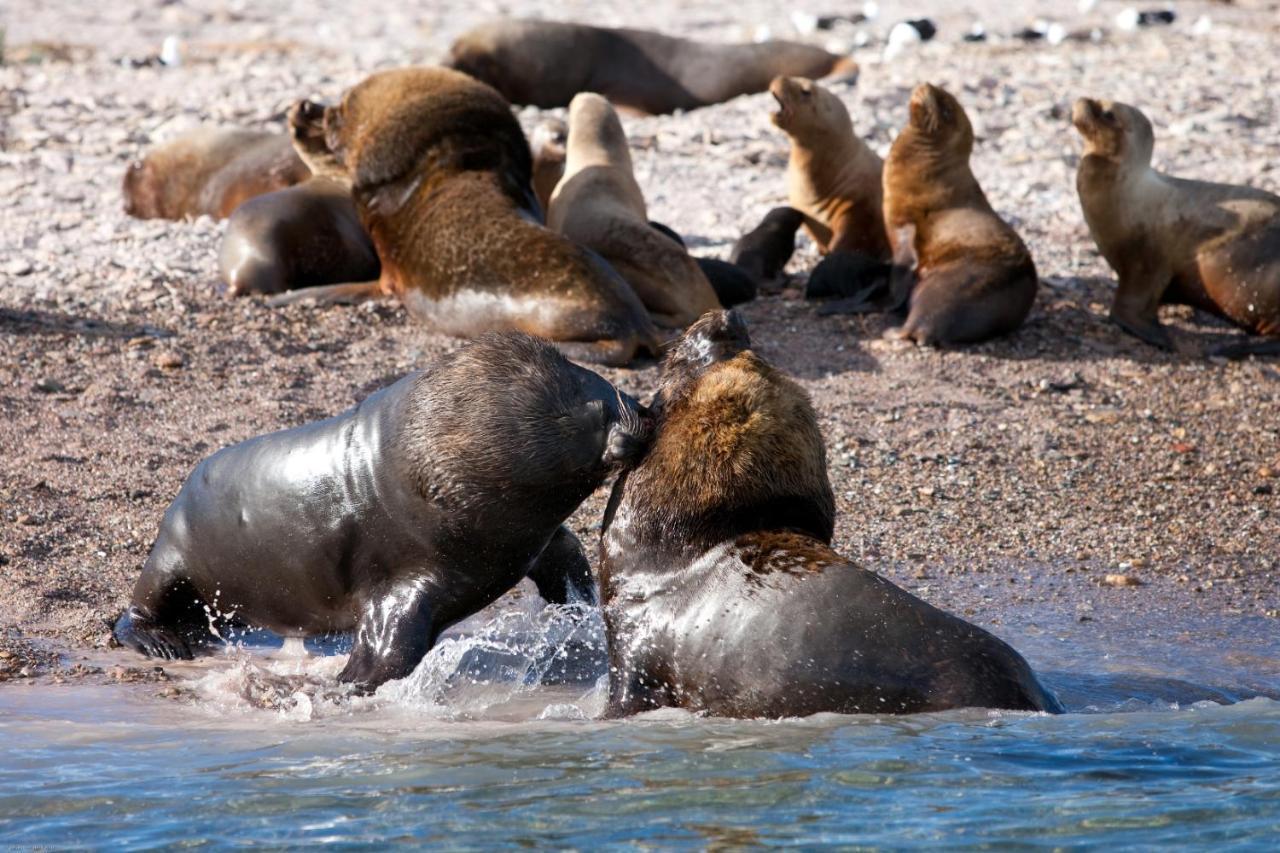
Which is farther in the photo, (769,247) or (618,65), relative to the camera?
(618,65)

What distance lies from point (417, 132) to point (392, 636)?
516 centimetres

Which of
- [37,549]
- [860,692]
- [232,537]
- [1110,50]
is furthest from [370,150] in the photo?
[1110,50]

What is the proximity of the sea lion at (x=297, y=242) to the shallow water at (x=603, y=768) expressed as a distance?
15.6ft

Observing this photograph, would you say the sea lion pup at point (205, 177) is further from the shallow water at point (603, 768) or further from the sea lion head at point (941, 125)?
the shallow water at point (603, 768)

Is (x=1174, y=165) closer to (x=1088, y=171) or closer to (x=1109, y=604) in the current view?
(x=1088, y=171)

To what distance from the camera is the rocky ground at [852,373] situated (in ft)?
22.7

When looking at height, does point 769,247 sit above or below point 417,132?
below

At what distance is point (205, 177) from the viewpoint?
12.0m

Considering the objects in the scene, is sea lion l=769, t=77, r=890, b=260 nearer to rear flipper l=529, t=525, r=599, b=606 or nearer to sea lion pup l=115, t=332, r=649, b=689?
rear flipper l=529, t=525, r=599, b=606

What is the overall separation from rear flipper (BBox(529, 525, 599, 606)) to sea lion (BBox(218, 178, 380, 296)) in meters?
4.48

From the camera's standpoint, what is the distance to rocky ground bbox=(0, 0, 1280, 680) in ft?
22.7

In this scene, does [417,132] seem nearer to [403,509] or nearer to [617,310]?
[617,310]

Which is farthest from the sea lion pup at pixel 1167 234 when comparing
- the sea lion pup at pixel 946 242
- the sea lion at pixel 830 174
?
the sea lion at pixel 830 174

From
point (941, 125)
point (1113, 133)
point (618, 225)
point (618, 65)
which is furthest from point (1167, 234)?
point (618, 65)
